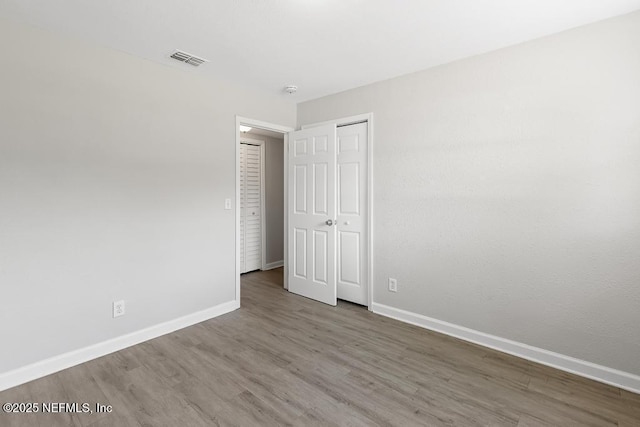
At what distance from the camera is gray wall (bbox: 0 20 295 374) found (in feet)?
6.83

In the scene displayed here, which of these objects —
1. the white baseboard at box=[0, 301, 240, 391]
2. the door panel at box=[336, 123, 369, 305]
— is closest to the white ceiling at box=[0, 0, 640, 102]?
the door panel at box=[336, 123, 369, 305]

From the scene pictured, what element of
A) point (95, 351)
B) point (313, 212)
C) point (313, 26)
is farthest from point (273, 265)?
point (313, 26)

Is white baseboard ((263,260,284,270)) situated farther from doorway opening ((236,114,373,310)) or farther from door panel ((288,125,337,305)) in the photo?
doorway opening ((236,114,373,310))

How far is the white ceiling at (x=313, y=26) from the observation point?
1.92 meters

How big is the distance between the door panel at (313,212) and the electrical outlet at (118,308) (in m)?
1.92

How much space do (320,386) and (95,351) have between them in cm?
180

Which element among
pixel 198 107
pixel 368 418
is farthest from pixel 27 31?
pixel 368 418

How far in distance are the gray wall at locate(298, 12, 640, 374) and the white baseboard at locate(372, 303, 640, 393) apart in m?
0.05

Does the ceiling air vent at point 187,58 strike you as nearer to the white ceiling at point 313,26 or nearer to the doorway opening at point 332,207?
the white ceiling at point 313,26

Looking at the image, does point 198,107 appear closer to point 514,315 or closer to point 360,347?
point 360,347

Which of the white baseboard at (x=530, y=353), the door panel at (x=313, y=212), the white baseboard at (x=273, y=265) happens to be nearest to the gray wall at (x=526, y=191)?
the white baseboard at (x=530, y=353)

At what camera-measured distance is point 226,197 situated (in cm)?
328

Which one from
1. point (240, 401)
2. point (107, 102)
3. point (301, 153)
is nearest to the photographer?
point (240, 401)

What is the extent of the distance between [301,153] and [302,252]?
123 centimetres
